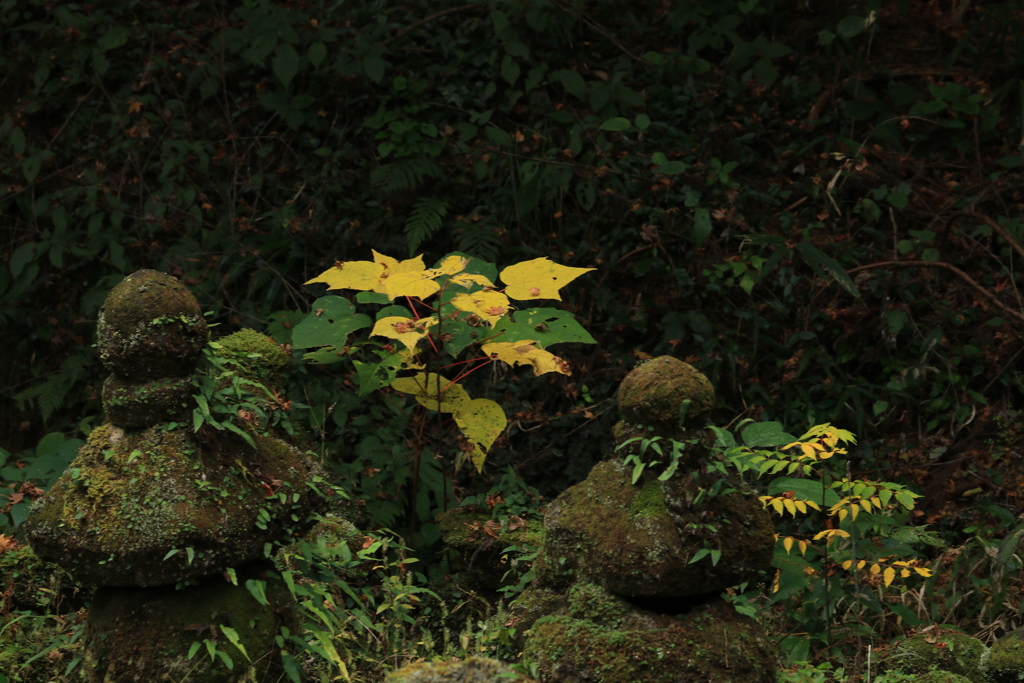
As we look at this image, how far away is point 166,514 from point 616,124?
14.1 feet

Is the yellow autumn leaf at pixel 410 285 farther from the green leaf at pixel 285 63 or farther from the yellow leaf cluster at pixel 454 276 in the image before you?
the green leaf at pixel 285 63

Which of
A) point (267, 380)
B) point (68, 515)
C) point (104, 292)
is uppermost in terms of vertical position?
point (68, 515)

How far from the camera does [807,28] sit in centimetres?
722

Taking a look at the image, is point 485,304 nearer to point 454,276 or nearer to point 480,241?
point 454,276

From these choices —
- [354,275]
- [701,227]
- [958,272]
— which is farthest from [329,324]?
[958,272]

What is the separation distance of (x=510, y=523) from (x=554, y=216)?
8.60 feet

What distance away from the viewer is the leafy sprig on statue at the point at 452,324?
13.4 feet

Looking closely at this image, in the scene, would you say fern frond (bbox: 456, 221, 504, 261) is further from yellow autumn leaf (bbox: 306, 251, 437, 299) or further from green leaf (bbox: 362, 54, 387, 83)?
yellow autumn leaf (bbox: 306, 251, 437, 299)

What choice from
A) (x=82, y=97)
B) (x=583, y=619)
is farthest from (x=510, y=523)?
(x=82, y=97)

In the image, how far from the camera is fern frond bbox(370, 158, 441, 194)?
253 inches

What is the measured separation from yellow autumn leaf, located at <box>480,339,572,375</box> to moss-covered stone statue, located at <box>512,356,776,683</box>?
0.89m

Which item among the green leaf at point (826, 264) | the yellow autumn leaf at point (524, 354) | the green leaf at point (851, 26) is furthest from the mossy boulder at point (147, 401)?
the green leaf at point (851, 26)

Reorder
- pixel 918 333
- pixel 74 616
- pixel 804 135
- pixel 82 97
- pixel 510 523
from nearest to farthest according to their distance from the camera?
1. pixel 74 616
2. pixel 510 523
3. pixel 918 333
4. pixel 804 135
5. pixel 82 97

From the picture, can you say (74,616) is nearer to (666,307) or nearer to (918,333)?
(666,307)
